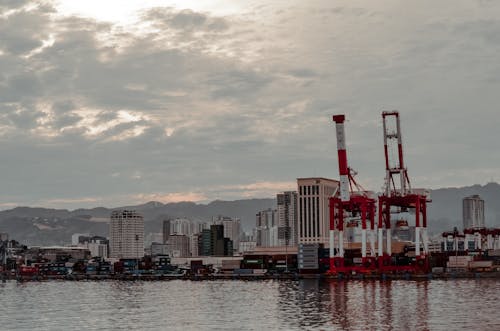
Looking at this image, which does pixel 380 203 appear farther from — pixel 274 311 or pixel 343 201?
pixel 274 311

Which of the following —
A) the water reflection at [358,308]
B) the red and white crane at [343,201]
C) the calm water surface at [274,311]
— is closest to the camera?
the water reflection at [358,308]

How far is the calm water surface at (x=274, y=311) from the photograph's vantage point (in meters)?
86.2

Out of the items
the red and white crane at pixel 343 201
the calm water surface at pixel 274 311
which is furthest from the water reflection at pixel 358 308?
the red and white crane at pixel 343 201

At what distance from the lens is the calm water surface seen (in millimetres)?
86156

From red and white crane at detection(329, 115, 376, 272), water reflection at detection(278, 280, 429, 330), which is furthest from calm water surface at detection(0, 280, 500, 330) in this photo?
red and white crane at detection(329, 115, 376, 272)

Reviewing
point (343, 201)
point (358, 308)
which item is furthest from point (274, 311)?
point (343, 201)

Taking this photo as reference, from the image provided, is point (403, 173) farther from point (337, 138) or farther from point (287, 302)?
point (287, 302)

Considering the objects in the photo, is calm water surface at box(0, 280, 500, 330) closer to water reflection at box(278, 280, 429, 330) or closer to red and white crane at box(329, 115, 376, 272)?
water reflection at box(278, 280, 429, 330)

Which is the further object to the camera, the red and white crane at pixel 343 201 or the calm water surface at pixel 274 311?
the red and white crane at pixel 343 201

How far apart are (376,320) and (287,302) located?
100 ft

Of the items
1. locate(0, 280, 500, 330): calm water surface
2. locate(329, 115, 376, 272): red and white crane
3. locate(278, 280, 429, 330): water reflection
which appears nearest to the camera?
locate(278, 280, 429, 330): water reflection

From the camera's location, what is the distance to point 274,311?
103 meters

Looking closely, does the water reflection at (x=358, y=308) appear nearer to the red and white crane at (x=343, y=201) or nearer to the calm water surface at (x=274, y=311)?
the calm water surface at (x=274, y=311)

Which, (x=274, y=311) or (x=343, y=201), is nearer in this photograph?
(x=274, y=311)
